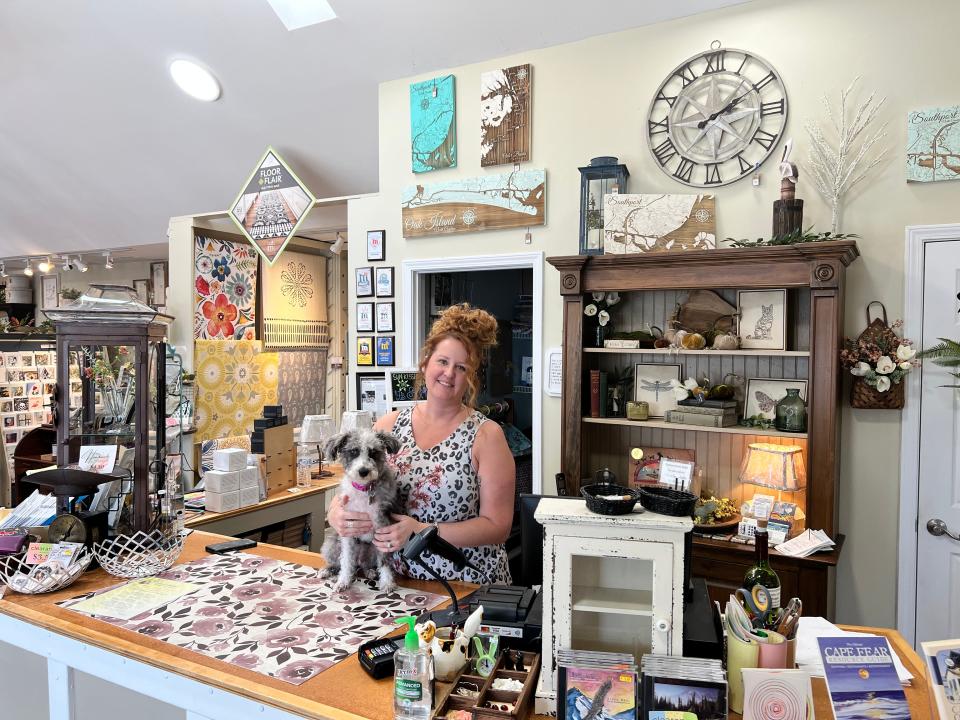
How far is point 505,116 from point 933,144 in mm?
2063

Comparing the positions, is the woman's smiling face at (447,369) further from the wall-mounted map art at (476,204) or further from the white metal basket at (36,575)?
the wall-mounted map art at (476,204)

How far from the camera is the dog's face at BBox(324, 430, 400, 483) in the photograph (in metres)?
1.86

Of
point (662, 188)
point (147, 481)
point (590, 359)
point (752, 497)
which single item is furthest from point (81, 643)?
point (662, 188)

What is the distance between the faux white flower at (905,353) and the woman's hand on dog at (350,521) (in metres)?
2.32

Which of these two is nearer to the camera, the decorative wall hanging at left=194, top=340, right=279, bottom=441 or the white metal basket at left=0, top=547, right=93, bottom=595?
the white metal basket at left=0, top=547, right=93, bottom=595

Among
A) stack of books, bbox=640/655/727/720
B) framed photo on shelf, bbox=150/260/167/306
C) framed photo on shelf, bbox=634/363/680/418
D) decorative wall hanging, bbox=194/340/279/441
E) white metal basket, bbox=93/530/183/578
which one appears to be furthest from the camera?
framed photo on shelf, bbox=150/260/167/306

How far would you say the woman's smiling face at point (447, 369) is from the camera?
7.02 ft

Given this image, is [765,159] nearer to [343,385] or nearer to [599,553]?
[599,553]

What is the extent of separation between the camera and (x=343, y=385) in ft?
22.8

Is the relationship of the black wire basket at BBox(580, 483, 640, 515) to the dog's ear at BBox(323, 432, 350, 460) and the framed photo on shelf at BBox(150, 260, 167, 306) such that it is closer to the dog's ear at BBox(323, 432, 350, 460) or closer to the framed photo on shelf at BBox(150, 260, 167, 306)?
the dog's ear at BBox(323, 432, 350, 460)

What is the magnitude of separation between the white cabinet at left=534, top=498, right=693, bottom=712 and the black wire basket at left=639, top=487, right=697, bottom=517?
0.02 meters

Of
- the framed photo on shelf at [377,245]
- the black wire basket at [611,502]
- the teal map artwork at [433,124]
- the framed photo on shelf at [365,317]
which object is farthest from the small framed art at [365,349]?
the black wire basket at [611,502]

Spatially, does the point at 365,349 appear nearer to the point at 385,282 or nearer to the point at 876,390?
the point at 385,282

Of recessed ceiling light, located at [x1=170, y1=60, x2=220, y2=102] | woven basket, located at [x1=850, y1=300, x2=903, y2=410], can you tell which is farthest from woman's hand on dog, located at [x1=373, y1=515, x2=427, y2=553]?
recessed ceiling light, located at [x1=170, y1=60, x2=220, y2=102]
